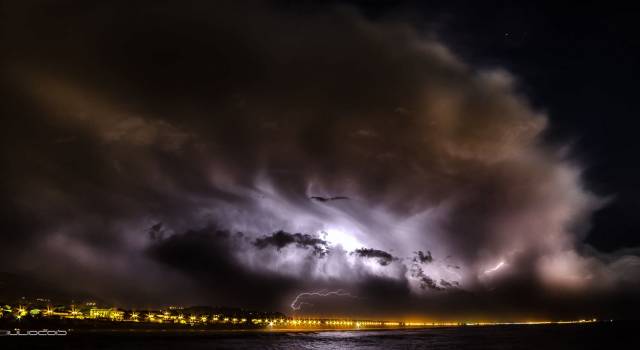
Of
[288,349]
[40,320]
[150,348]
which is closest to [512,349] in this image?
[288,349]

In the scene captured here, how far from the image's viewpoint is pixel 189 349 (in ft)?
295

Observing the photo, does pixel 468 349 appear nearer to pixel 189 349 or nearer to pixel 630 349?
pixel 630 349

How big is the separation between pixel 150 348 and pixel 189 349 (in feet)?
25.5

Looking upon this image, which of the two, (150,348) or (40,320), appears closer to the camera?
(150,348)

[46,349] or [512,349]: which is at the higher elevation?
[46,349]

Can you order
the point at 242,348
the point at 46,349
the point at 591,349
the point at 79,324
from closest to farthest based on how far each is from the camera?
1. the point at 46,349
2. the point at 242,348
3. the point at 591,349
4. the point at 79,324

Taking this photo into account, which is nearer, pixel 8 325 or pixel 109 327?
pixel 8 325

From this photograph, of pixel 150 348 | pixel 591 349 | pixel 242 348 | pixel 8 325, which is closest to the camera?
pixel 150 348

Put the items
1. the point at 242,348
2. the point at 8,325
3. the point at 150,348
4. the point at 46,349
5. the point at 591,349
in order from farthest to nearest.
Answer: the point at 8,325, the point at 591,349, the point at 242,348, the point at 150,348, the point at 46,349

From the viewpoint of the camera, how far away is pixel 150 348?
8919cm

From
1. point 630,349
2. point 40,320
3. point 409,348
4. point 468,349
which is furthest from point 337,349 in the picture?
point 40,320

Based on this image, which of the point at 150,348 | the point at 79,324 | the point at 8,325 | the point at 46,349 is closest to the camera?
the point at 46,349

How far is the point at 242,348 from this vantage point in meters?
99.0

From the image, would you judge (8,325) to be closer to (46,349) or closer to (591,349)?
(46,349)
